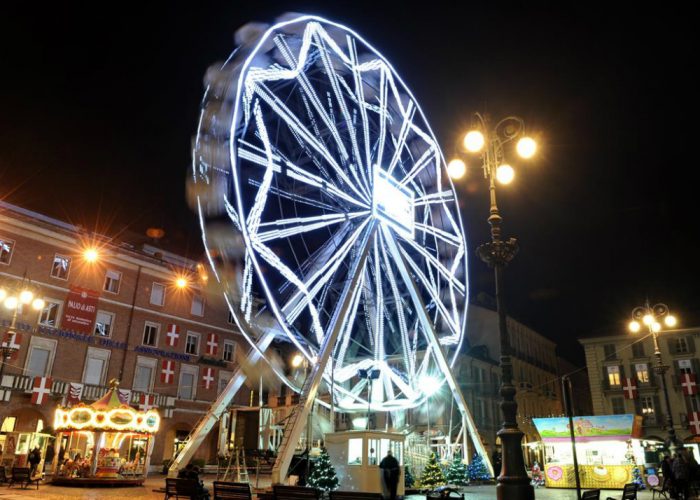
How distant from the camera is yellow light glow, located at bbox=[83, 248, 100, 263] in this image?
→ 104 feet

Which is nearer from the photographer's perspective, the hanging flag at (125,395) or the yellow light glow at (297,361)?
the yellow light glow at (297,361)

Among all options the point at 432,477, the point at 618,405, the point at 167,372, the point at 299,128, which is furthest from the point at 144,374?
the point at 618,405

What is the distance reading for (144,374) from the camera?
35438 millimetres

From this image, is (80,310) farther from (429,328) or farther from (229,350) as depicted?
(429,328)

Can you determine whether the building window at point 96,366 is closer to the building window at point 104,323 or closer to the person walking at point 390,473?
the building window at point 104,323

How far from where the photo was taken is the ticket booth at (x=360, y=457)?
17.5m

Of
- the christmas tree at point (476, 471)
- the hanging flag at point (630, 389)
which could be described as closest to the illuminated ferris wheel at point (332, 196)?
the christmas tree at point (476, 471)

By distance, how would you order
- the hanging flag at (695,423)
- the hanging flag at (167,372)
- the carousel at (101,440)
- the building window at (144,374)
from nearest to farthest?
the carousel at (101,440), the building window at (144,374), the hanging flag at (167,372), the hanging flag at (695,423)

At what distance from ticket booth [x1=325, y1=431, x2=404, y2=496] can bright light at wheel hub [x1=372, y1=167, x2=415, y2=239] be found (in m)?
7.97

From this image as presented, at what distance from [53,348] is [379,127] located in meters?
21.7

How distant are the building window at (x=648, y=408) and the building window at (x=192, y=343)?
35.9 m

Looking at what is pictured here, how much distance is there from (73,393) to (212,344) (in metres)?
10.7

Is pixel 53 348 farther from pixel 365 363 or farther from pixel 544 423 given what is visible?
pixel 544 423

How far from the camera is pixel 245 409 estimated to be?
766 inches
